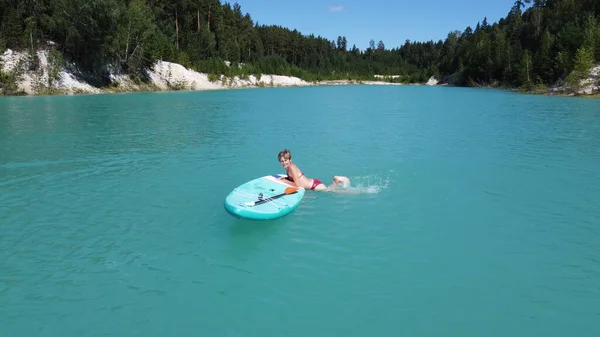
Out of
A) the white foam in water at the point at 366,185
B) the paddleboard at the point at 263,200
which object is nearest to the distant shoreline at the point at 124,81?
the white foam in water at the point at 366,185

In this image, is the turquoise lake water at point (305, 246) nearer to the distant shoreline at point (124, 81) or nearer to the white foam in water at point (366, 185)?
the white foam in water at point (366, 185)

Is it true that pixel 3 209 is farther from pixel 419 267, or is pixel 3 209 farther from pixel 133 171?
A: pixel 419 267

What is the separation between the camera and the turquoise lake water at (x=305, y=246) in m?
7.07

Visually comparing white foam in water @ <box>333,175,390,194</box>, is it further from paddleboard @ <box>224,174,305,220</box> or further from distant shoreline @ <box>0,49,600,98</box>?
distant shoreline @ <box>0,49,600,98</box>

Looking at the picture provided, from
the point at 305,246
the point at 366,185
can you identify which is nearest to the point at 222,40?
the point at 366,185

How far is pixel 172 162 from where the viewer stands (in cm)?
1788

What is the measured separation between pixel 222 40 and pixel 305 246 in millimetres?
108301

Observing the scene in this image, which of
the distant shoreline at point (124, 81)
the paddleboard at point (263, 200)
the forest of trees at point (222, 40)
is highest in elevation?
the forest of trees at point (222, 40)

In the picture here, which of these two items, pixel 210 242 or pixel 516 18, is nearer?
pixel 210 242

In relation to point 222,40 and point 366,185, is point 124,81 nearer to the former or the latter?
point 222,40

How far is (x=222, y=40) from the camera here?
110562 mm

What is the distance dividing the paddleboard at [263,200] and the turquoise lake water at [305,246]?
45 centimetres

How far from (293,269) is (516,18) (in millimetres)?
155233

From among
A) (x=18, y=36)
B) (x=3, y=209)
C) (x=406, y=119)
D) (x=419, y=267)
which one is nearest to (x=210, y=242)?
(x=419, y=267)
